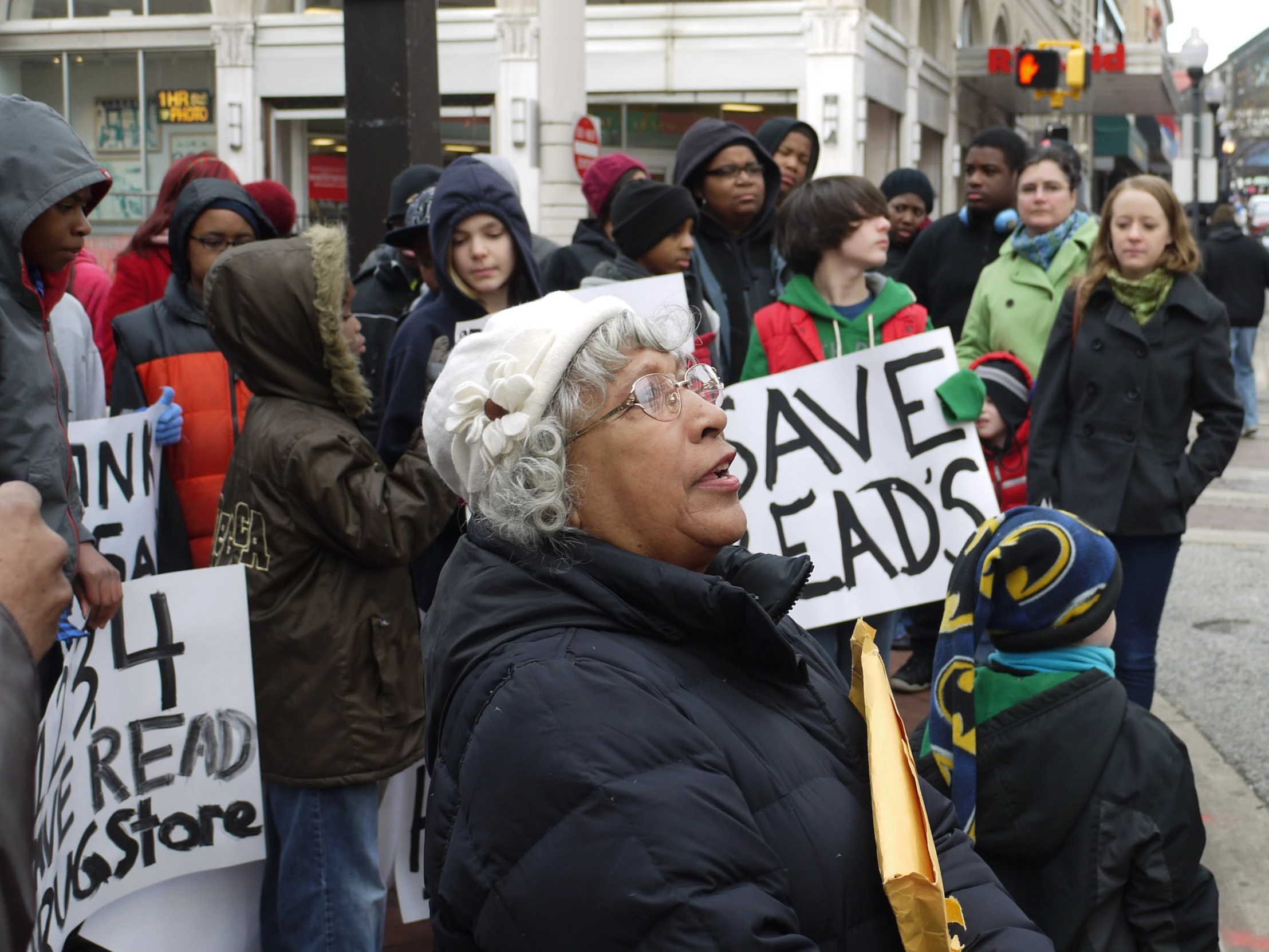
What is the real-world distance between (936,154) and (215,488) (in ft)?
82.8

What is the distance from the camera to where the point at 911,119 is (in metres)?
24.3

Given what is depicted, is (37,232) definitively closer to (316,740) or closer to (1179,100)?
(316,740)

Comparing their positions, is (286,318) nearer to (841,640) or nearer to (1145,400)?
(841,640)

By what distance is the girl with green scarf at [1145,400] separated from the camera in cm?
453

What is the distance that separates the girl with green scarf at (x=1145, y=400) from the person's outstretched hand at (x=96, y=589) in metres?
2.98

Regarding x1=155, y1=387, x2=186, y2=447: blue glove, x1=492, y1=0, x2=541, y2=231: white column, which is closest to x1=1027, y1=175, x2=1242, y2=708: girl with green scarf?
x1=155, y1=387, x2=186, y2=447: blue glove

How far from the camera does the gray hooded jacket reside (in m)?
2.89

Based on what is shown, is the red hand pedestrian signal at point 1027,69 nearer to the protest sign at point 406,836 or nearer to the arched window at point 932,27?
the arched window at point 932,27

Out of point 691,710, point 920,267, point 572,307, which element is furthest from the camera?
point 920,267

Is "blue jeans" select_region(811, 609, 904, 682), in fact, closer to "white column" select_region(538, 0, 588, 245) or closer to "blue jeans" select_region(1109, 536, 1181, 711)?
"blue jeans" select_region(1109, 536, 1181, 711)

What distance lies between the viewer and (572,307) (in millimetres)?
1964

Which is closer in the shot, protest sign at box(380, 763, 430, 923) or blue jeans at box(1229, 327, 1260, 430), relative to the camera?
protest sign at box(380, 763, 430, 923)

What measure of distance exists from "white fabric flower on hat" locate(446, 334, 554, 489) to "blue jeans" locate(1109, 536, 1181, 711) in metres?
3.21

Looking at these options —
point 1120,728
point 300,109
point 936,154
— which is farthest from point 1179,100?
point 1120,728
